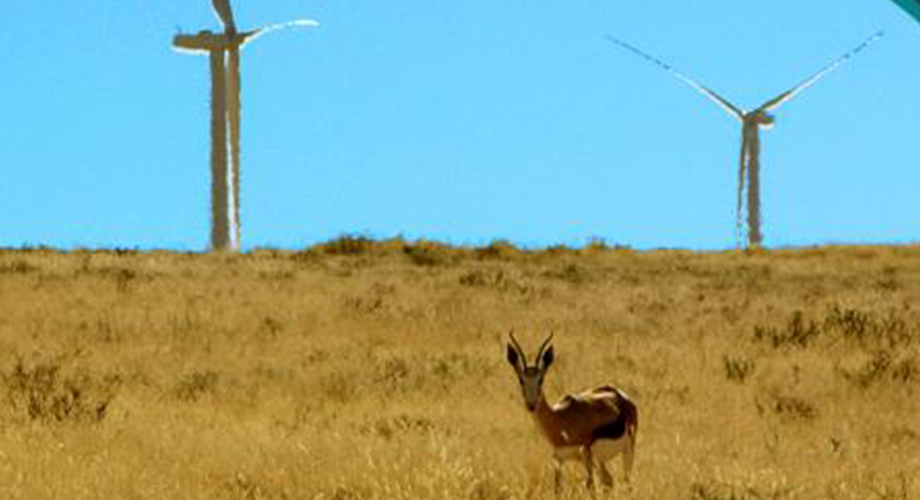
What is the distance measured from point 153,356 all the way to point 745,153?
3562 cm

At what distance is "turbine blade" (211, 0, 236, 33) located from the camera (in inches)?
1848

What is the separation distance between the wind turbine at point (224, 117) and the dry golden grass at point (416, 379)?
35.5ft

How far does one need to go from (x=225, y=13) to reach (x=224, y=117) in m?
5.55

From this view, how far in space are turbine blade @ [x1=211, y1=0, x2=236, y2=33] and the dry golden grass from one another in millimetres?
16773

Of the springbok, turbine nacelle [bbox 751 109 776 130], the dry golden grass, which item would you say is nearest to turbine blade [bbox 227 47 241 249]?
the dry golden grass

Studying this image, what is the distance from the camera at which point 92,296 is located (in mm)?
23312

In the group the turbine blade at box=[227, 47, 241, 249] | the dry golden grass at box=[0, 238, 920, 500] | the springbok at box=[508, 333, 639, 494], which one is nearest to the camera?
the springbok at box=[508, 333, 639, 494]

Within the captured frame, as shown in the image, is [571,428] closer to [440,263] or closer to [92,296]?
[92,296]

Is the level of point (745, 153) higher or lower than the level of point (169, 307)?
higher

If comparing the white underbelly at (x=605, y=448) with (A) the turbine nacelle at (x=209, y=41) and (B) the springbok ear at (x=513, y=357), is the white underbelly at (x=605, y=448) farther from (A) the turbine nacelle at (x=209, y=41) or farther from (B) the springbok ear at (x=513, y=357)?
(A) the turbine nacelle at (x=209, y=41)

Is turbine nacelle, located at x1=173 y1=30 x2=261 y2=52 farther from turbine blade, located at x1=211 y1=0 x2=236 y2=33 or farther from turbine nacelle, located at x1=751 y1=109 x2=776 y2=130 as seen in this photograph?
turbine nacelle, located at x1=751 y1=109 x2=776 y2=130

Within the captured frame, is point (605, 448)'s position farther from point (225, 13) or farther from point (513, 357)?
point (225, 13)

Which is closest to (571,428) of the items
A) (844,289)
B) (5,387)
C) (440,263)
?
(5,387)

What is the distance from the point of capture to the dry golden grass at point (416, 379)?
8711 millimetres
